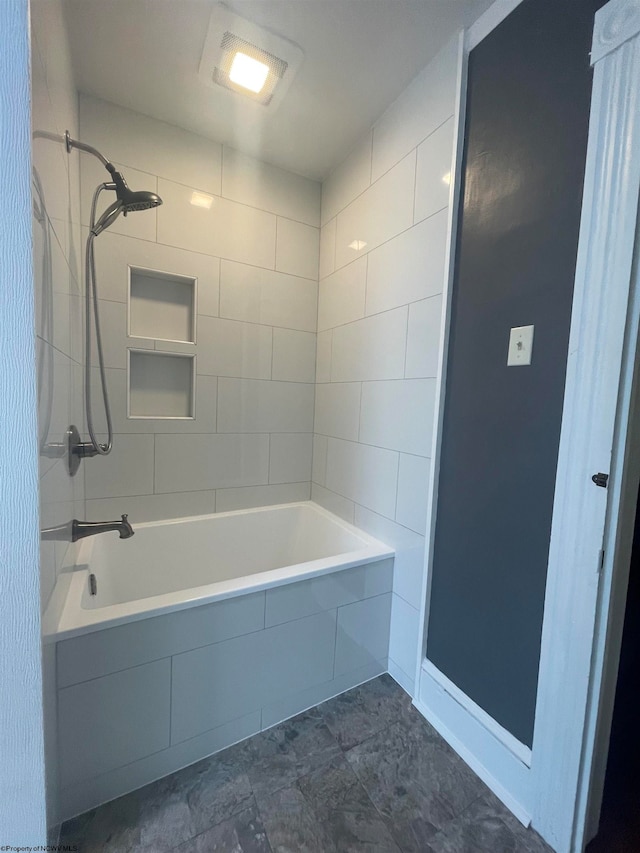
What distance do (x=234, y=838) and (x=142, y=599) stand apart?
0.70 meters

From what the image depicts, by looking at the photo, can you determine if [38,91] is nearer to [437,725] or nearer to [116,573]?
[116,573]

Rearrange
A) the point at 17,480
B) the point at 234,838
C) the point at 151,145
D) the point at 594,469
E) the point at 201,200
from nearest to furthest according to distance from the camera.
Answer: the point at 17,480, the point at 594,469, the point at 234,838, the point at 151,145, the point at 201,200

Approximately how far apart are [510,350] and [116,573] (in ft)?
6.14

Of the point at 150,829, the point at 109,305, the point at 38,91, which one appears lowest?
the point at 150,829

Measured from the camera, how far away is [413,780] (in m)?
1.15

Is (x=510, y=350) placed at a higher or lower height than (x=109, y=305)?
lower

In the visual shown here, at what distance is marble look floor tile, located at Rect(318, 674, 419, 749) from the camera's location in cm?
132

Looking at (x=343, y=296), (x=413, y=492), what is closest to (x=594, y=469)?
(x=413, y=492)

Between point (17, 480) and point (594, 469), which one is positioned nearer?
point (17, 480)

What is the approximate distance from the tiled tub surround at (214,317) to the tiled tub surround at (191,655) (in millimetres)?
363

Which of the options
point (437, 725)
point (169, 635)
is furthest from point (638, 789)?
point (169, 635)

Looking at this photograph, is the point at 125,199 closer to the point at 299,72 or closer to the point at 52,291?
the point at 52,291

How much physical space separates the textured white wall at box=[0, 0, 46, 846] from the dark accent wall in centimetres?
119

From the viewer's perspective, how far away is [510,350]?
110cm
